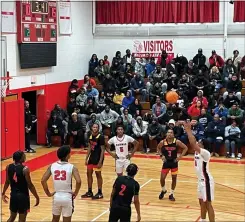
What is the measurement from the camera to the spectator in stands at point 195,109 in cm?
1926

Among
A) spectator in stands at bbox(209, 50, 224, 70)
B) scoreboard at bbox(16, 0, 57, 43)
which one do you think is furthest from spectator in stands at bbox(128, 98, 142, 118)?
spectator in stands at bbox(209, 50, 224, 70)

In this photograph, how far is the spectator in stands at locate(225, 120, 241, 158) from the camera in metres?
18.1

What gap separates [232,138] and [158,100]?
317 cm

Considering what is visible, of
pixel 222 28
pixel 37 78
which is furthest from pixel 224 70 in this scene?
pixel 37 78

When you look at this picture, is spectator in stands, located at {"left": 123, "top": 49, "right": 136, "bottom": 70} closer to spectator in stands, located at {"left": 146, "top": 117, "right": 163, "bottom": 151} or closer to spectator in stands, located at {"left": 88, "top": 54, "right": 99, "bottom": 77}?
spectator in stands, located at {"left": 88, "top": 54, "right": 99, "bottom": 77}

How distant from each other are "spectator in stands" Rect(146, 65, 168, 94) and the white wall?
11.2 ft

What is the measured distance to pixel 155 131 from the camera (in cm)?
1897

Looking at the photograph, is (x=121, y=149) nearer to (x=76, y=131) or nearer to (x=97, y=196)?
(x=97, y=196)

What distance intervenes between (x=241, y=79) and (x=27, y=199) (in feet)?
47.7

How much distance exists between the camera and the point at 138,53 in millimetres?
24922

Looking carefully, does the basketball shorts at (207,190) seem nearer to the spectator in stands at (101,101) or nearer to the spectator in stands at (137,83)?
the spectator in stands at (101,101)

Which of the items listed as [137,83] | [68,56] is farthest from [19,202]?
[68,56]

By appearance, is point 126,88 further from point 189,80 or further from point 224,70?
point 224,70

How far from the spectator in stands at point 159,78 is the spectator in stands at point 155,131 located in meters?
2.72
